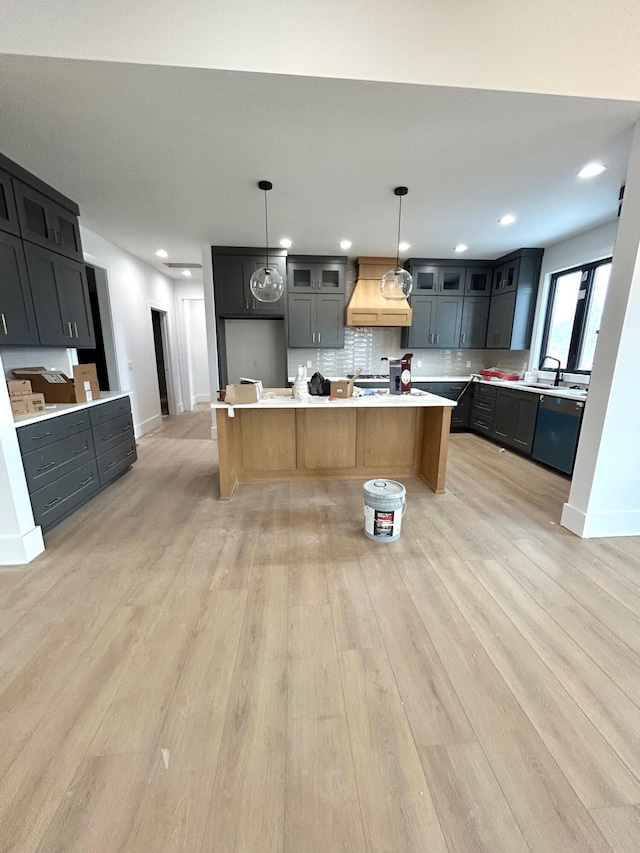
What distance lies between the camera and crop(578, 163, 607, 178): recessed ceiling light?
2.58 m

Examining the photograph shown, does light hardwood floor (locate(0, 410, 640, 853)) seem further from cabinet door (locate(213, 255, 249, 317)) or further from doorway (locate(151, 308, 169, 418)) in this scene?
doorway (locate(151, 308, 169, 418))

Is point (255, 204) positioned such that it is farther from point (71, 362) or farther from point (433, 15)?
point (71, 362)

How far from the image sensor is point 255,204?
336cm

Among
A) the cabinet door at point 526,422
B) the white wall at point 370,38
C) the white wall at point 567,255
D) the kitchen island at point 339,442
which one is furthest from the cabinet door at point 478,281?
the white wall at point 370,38

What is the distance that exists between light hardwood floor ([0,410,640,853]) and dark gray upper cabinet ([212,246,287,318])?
348 centimetres

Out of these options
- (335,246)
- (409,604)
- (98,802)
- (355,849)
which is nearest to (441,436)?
(409,604)

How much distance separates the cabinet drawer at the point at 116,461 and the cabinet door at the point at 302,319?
2.82 m

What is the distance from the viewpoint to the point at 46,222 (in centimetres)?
291

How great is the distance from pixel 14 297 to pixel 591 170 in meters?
4.63

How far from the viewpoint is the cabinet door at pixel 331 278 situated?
5.16 m

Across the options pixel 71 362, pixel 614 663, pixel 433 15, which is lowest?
pixel 614 663

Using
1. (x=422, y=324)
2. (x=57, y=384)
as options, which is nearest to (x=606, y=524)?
(x=422, y=324)

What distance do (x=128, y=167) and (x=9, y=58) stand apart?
1068 mm

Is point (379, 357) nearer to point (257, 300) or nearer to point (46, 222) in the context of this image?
point (257, 300)
